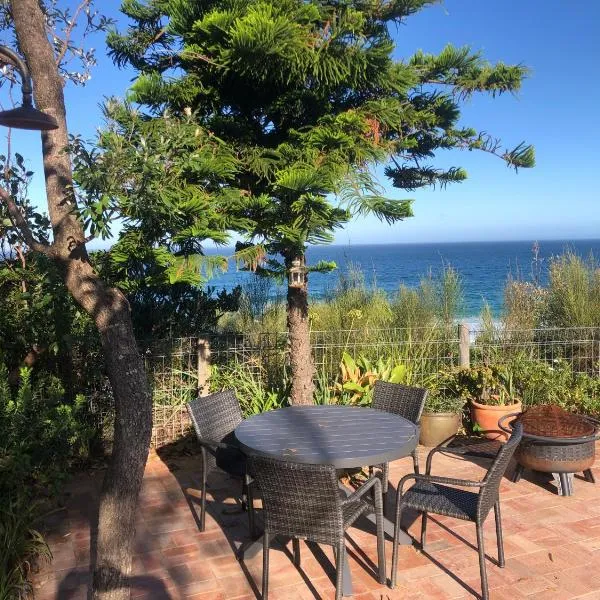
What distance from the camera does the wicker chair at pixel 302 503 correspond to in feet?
7.93

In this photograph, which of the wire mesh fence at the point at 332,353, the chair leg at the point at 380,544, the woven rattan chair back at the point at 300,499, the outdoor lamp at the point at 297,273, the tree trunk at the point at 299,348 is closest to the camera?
the woven rattan chair back at the point at 300,499

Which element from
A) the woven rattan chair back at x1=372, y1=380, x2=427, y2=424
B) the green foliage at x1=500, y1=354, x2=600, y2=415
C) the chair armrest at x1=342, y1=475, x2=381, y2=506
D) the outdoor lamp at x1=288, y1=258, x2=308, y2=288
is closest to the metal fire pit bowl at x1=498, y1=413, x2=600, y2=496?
the woven rattan chair back at x1=372, y1=380, x2=427, y2=424

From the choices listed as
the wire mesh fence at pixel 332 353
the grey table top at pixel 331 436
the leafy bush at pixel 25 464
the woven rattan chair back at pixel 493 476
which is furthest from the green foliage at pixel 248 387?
the woven rattan chair back at pixel 493 476

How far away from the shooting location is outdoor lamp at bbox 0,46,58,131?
2.04 m

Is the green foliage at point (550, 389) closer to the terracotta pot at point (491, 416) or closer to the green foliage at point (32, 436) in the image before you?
the terracotta pot at point (491, 416)

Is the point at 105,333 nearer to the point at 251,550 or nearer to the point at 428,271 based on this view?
the point at 251,550

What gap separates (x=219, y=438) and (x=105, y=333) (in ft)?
5.68

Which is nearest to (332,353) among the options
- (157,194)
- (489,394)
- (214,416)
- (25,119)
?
(489,394)

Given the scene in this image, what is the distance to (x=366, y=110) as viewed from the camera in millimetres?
4297

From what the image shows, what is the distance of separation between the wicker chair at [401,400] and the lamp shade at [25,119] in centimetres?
291

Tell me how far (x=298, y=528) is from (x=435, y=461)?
2.49 m

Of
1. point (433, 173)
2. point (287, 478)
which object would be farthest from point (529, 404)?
point (287, 478)

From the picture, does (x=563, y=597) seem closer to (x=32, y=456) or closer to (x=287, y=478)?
(x=287, y=478)

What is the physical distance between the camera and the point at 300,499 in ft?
8.17
